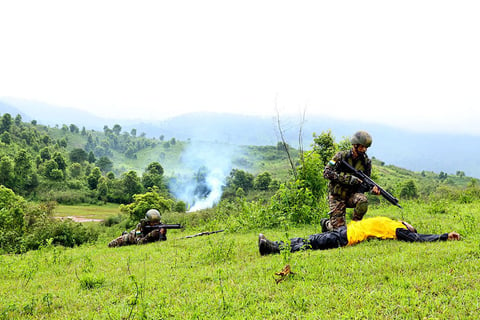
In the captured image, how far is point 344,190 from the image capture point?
8.86 m

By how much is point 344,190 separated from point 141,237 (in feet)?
24.7

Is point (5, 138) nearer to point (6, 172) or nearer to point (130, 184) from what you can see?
point (6, 172)

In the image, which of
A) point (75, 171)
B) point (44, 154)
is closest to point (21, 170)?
point (75, 171)

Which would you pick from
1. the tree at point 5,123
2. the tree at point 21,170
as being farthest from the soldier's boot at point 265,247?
the tree at point 5,123

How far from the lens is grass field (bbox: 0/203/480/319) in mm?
3916

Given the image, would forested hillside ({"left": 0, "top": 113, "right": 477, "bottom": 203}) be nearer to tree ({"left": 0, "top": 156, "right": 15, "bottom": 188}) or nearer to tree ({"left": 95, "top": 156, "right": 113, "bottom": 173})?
tree ({"left": 0, "top": 156, "right": 15, "bottom": 188})

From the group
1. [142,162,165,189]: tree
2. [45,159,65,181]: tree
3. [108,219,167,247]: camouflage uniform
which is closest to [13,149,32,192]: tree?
[45,159,65,181]: tree

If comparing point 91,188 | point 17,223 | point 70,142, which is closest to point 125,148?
point 70,142

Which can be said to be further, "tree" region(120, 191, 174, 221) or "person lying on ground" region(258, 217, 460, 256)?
"tree" region(120, 191, 174, 221)

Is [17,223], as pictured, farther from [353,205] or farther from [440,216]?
[440,216]

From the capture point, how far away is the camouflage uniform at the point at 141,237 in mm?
12047

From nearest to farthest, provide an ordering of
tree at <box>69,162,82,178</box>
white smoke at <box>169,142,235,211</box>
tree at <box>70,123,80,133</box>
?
tree at <box>69,162,82,178</box> → white smoke at <box>169,142,235,211</box> → tree at <box>70,123,80,133</box>

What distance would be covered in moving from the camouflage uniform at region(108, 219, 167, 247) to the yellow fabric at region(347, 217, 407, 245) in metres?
7.44

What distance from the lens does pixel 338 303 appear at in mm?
4031
